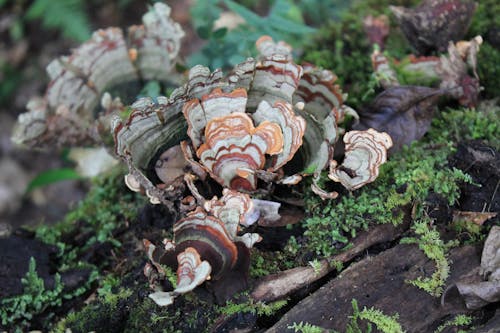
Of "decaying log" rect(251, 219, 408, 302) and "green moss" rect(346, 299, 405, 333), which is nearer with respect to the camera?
"green moss" rect(346, 299, 405, 333)

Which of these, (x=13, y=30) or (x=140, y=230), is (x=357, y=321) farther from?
(x=13, y=30)

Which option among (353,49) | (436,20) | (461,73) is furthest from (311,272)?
(353,49)

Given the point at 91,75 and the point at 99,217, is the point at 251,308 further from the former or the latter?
the point at 91,75

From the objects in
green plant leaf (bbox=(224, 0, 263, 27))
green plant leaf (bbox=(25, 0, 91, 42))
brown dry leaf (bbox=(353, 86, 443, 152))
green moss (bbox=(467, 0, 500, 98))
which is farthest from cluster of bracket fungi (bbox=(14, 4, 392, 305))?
green plant leaf (bbox=(25, 0, 91, 42))

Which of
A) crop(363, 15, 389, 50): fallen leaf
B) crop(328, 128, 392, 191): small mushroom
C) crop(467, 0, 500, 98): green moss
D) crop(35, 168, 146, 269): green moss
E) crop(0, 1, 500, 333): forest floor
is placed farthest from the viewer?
crop(363, 15, 389, 50): fallen leaf

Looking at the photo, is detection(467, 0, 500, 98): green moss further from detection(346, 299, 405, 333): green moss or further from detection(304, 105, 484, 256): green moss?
detection(346, 299, 405, 333): green moss

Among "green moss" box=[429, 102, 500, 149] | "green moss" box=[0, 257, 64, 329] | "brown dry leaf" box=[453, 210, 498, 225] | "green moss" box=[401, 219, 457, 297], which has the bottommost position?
"green moss" box=[0, 257, 64, 329]
